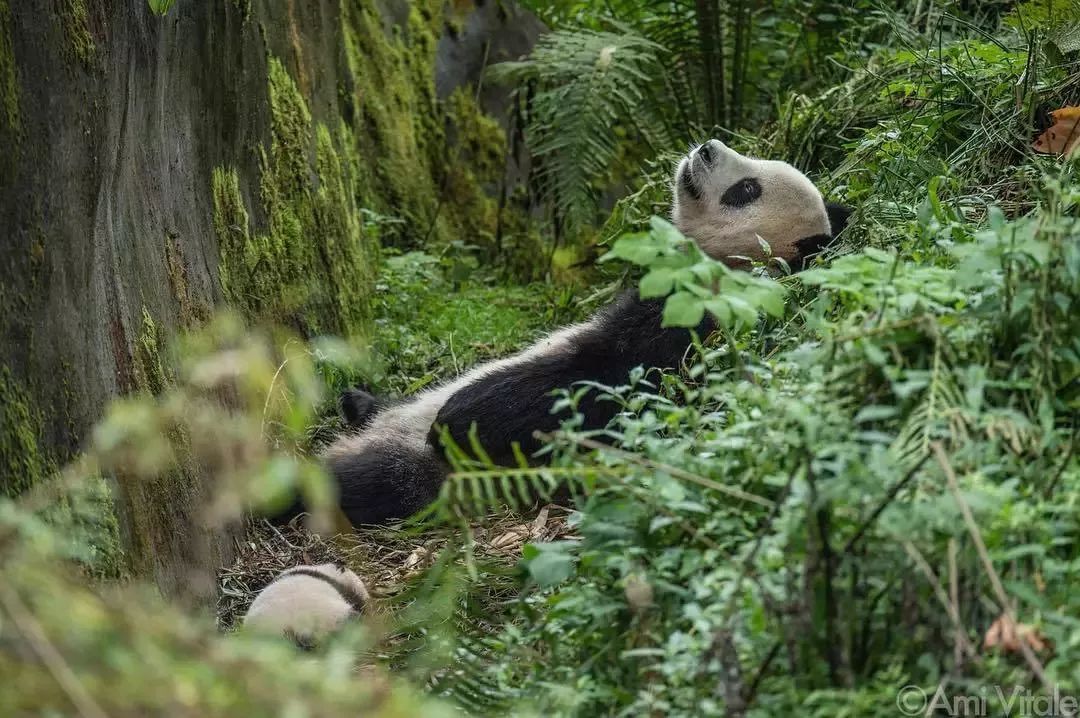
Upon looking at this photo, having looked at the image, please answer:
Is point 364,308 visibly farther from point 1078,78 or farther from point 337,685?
point 337,685

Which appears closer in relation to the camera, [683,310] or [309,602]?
[683,310]

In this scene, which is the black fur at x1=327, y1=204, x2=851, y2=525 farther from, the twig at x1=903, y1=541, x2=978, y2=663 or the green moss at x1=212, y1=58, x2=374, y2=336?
the twig at x1=903, y1=541, x2=978, y2=663

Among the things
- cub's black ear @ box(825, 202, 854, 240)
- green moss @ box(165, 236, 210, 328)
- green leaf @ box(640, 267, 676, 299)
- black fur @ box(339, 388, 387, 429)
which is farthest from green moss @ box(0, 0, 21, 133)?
cub's black ear @ box(825, 202, 854, 240)

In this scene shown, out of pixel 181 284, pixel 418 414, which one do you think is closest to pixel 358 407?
pixel 418 414

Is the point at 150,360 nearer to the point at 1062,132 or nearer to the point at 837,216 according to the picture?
the point at 837,216

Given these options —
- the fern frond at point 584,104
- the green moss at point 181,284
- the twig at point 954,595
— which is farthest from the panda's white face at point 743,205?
the twig at point 954,595

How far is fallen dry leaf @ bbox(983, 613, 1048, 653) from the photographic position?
6.50 feet

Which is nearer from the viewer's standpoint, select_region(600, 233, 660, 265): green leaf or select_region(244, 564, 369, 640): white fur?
select_region(600, 233, 660, 265): green leaf

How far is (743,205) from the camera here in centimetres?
541

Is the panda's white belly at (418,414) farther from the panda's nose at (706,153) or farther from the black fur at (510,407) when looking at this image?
the panda's nose at (706,153)

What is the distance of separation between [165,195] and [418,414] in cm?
171

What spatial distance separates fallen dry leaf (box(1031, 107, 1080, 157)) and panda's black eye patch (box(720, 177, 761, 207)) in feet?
4.26

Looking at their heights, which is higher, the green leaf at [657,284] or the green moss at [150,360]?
the green leaf at [657,284]

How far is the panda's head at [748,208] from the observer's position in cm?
521
